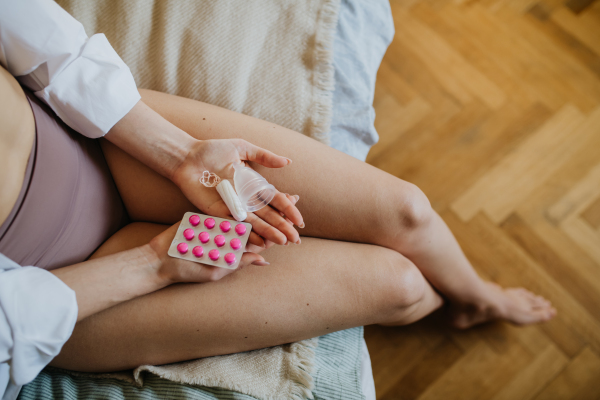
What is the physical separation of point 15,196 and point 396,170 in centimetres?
106

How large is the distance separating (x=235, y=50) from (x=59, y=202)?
499 millimetres

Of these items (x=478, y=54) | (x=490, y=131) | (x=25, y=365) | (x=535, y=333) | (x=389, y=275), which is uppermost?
(x=478, y=54)

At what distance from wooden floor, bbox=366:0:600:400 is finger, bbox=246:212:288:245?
66 cm

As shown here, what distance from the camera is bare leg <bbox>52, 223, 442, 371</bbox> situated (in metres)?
0.67

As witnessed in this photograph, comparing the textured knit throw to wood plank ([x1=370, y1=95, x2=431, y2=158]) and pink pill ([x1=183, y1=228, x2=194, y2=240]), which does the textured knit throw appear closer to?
pink pill ([x1=183, y1=228, x2=194, y2=240])

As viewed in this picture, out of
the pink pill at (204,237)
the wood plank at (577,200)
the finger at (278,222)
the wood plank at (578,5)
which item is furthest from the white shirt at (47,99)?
the wood plank at (578,5)

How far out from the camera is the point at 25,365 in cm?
55

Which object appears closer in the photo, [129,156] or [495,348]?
[129,156]

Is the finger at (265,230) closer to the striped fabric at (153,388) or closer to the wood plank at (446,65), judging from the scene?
the striped fabric at (153,388)

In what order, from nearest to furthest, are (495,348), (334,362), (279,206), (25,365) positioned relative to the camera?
(25,365), (279,206), (334,362), (495,348)

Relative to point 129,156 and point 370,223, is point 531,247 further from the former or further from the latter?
point 129,156

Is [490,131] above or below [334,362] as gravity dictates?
above

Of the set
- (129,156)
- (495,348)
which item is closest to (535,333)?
(495,348)

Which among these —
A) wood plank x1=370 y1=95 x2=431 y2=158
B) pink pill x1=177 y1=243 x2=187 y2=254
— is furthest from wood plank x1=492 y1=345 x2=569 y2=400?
pink pill x1=177 y1=243 x2=187 y2=254
